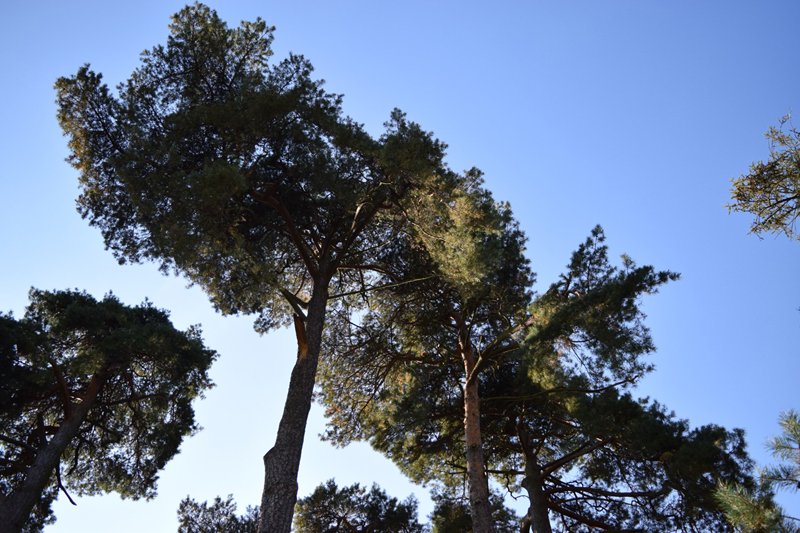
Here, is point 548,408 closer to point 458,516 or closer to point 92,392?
point 458,516

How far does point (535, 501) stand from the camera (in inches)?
410

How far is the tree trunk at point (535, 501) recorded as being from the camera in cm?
1015

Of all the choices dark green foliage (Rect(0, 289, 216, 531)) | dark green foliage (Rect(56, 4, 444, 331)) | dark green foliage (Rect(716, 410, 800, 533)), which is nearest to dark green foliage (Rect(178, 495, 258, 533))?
dark green foliage (Rect(0, 289, 216, 531))

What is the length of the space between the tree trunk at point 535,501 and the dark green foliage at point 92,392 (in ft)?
27.4

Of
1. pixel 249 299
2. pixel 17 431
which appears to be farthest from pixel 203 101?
pixel 17 431

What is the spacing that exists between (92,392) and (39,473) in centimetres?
227

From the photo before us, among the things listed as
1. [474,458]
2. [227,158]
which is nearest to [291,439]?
[474,458]

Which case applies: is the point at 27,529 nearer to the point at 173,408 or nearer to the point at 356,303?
the point at 173,408

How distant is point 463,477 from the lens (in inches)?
468

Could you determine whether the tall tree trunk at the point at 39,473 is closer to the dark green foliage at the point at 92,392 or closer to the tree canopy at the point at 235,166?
the dark green foliage at the point at 92,392

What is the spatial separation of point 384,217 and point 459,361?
3.99m

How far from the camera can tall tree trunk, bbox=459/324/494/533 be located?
333 inches

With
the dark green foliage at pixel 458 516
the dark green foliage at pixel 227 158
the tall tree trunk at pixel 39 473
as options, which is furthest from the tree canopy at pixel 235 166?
the dark green foliage at pixel 458 516

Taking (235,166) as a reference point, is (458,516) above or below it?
below
